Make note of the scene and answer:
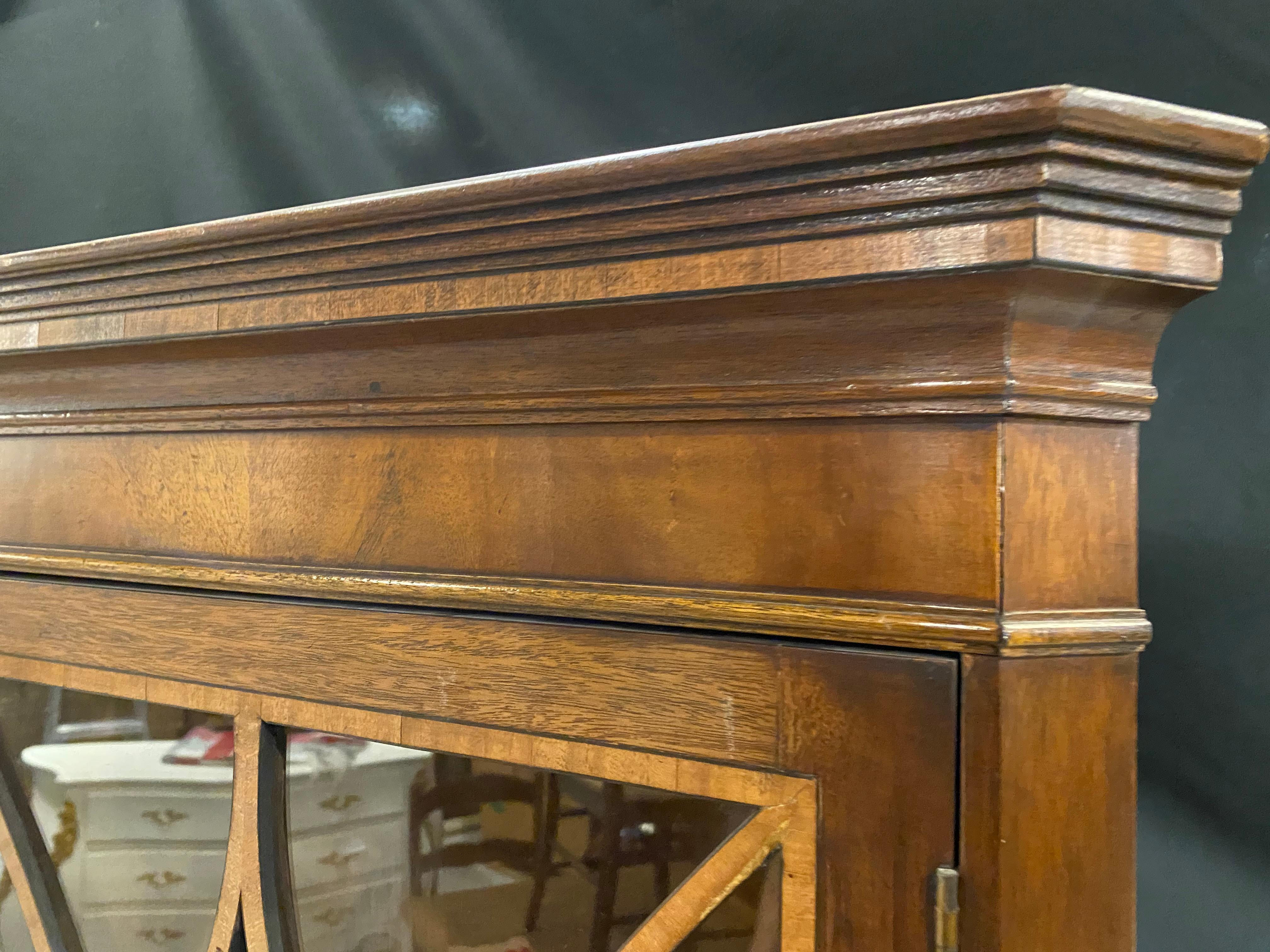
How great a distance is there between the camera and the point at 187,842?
0.58 meters

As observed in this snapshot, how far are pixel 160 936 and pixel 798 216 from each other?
58cm

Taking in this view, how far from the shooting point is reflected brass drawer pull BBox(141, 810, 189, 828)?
0.58m

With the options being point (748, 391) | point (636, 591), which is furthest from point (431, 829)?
point (748, 391)

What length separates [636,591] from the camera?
0.43 meters

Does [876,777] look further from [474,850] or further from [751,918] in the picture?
[474,850]

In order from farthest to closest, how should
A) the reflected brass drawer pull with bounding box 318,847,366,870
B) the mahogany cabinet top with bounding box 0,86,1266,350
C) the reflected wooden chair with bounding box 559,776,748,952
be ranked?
the reflected brass drawer pull with bounding box 318,847,366,870 < the reflected wooden chair with bounding box 559,776,748,952 < the mahogany cabinet top with bounding box 0,86,1266,350

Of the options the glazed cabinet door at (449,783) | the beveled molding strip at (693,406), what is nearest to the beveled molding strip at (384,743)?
the glazed cabinet door at (449,783)

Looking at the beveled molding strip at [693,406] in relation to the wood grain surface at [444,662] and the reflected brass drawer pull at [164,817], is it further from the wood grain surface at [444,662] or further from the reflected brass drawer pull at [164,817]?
the reflected brass drawer pull at [164,817]

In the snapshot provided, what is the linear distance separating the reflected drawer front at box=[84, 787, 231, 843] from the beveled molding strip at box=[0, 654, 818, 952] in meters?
0.02

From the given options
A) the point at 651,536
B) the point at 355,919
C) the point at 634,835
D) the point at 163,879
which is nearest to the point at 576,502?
the point at 651,536

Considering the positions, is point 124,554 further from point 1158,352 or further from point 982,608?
point 1158,352

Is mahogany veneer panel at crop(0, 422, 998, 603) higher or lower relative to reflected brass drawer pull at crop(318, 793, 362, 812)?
higher

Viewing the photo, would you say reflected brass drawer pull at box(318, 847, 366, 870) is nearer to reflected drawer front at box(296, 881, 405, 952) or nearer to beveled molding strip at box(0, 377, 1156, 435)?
reflected drawer front at box(296, 881, 405, 952)

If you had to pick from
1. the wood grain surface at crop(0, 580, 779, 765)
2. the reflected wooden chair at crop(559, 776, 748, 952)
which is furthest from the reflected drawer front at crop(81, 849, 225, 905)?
the reflected wooden chair at crop(559, 776, 748, 952)
